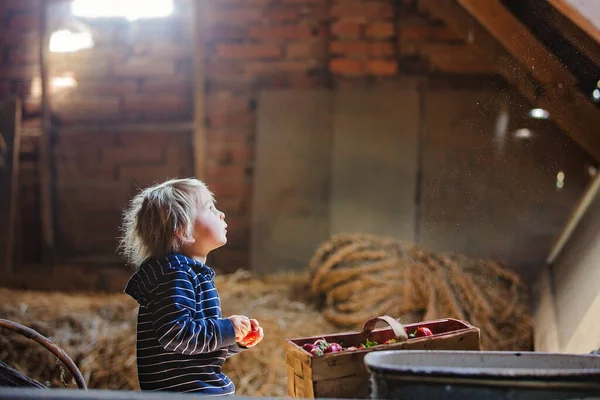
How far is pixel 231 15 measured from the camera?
5410mm

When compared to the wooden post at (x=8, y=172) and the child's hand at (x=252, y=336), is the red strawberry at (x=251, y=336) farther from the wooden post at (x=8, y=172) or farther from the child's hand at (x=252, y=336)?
the wooden post at (x=8, y=172)

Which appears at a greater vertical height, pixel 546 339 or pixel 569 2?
pixel 569 2

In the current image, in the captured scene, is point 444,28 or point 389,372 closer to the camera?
point 389,372

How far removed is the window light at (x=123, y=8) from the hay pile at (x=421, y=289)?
8.74 feet

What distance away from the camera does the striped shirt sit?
6.42ft

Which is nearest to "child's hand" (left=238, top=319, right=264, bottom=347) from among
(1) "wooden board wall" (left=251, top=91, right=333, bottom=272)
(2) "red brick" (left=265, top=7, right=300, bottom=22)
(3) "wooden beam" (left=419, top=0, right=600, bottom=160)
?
(3) "wooden beam" (left=419, top=0, right=600, bottom=160)

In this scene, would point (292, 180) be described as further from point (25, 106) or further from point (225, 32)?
point (25, 106)

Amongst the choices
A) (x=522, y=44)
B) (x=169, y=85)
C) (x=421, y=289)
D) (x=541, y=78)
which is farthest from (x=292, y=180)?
(x=541, y=78)

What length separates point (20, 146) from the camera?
562 centimetres

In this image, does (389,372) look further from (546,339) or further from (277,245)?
(277,245)

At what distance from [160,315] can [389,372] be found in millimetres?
750

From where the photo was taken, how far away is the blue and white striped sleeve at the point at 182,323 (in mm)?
1939

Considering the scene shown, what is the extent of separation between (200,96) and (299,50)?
35.6 inches

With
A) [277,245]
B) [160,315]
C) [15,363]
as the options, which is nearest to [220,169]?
[277,245]
